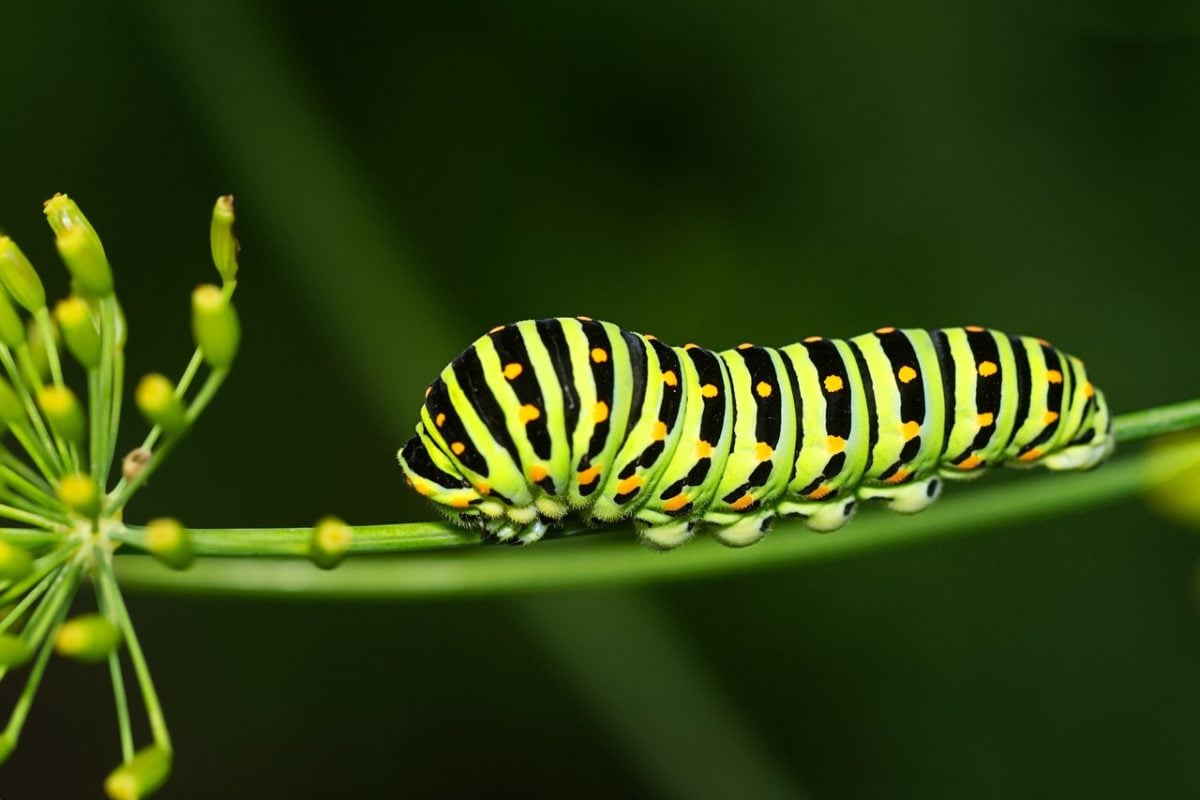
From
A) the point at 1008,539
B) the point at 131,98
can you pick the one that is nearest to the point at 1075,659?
the point at 1008,539

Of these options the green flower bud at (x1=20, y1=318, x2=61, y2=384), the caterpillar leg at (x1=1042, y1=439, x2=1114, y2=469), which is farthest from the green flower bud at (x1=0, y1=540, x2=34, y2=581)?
the caterpillar leg at (x1=1042, y1=439, x2=1114, y2=469)


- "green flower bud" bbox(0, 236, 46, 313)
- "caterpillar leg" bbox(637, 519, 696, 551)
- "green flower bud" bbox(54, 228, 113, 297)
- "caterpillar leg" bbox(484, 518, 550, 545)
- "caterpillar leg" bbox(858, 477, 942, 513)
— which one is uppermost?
"green flower bud" bbox(0, 236, 46, 313)

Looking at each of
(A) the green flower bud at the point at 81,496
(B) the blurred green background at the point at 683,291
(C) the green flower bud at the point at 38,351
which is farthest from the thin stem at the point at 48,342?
(B) the blurred green background at the point at 683,291

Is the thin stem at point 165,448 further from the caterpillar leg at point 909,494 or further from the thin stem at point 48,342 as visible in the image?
the caterpillar leg at point 909,494

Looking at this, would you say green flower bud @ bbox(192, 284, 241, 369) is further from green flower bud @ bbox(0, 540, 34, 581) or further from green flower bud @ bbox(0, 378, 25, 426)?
green flower bud @ bbox(0, 540, 34, 581)

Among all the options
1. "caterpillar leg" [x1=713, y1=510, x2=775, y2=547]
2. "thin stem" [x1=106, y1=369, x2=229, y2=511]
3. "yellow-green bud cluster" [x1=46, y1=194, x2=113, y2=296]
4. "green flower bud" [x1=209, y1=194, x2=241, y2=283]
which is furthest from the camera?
"caterpillar leg" [x1=713, y1=510, x2=775, y2=547]
